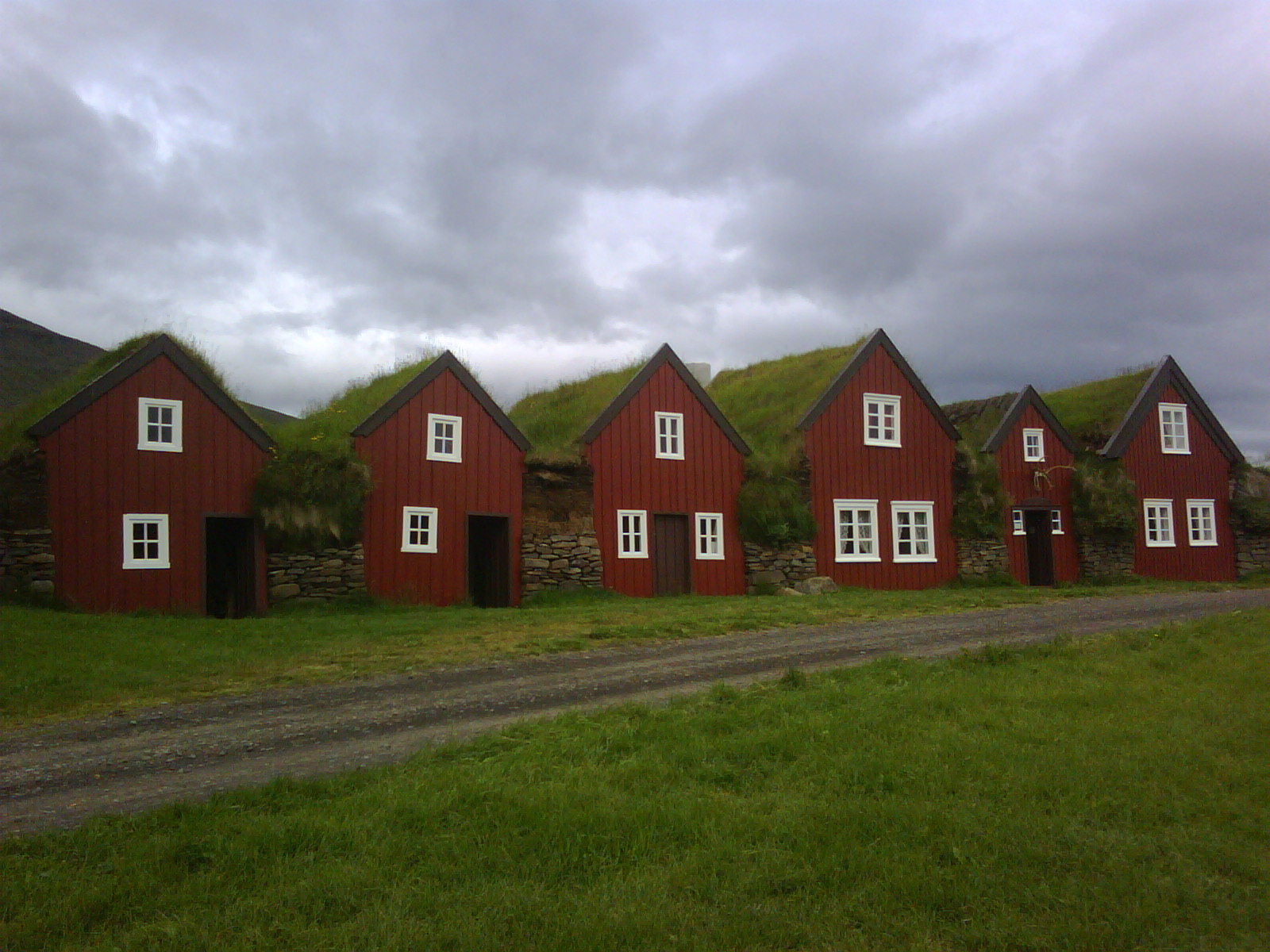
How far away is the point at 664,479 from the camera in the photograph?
26422 millimetres

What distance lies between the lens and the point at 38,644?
42.4 ft

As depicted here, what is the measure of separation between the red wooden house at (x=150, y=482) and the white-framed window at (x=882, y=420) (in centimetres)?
1797

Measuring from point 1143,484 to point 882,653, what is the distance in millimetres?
26175

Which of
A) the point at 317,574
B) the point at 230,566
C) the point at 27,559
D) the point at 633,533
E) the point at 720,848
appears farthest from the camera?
the point at 633,533

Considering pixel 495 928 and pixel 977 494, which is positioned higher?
pixel 977 494

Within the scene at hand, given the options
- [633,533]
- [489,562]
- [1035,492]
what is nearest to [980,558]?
[1035,492]

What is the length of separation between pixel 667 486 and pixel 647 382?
3.09 m

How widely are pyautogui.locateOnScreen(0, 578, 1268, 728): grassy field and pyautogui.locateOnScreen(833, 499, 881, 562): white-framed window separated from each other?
517 cm

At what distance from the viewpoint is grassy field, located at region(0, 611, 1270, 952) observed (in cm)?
454

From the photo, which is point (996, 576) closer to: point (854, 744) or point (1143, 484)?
point (1143, 484)

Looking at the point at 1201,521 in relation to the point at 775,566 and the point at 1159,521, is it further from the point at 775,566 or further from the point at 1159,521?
the point at 775,566

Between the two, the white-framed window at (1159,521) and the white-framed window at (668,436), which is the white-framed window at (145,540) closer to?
the white-framed window at (668,436)

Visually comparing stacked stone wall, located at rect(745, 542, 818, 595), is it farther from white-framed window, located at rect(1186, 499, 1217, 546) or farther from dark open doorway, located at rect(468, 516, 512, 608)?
white-framed window, located at rect(1186, 499, 1217, 546)

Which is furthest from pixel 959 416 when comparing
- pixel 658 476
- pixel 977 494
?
pixel 658 476
